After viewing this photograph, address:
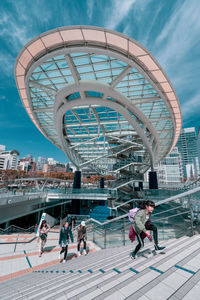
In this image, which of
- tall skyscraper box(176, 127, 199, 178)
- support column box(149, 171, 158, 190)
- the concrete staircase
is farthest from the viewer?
tall skyscraper box(176, 127, 199, 178)

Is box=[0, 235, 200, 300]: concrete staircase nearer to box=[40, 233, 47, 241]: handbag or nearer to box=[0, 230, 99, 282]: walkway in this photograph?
box=[0, 230, 99, 282]: walkway

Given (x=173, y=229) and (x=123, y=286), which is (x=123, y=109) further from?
(x=123, y=286)

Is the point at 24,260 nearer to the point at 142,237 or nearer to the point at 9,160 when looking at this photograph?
the point at 142,237

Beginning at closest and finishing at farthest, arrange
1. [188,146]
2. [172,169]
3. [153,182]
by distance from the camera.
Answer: [153,182]
[172,169]
[188,146]

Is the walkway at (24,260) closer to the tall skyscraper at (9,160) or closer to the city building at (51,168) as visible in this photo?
the tall skyscraper at (9,160)

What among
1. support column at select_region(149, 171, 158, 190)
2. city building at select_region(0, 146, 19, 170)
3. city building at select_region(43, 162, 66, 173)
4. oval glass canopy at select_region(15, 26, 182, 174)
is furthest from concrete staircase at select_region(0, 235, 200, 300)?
city building at select_region(43, 162, 66, 173)

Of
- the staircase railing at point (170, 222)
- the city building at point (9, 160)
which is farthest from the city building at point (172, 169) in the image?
the city building at point (9, 160)

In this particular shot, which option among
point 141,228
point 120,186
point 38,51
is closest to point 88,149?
point 120,186

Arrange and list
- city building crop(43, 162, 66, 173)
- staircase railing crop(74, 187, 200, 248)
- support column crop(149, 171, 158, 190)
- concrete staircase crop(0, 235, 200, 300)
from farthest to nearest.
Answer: city building crop(43, 162, 66, 173) → support column crop(149, 171, 158, 190) → staircase railing crop(74, 187, 200, 248) → concrete staircase crop(0, 235, 200, 300)

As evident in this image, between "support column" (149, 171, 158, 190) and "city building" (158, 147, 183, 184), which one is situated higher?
"city building" (158, 147, 183, 184)

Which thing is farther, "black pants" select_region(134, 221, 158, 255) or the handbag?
the handbag

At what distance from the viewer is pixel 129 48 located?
10.7m

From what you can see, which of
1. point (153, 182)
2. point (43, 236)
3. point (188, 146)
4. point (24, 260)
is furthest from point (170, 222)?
point (188, 146)

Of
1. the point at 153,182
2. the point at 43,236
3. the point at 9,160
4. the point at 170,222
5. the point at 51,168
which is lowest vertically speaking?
the point at 43,236
